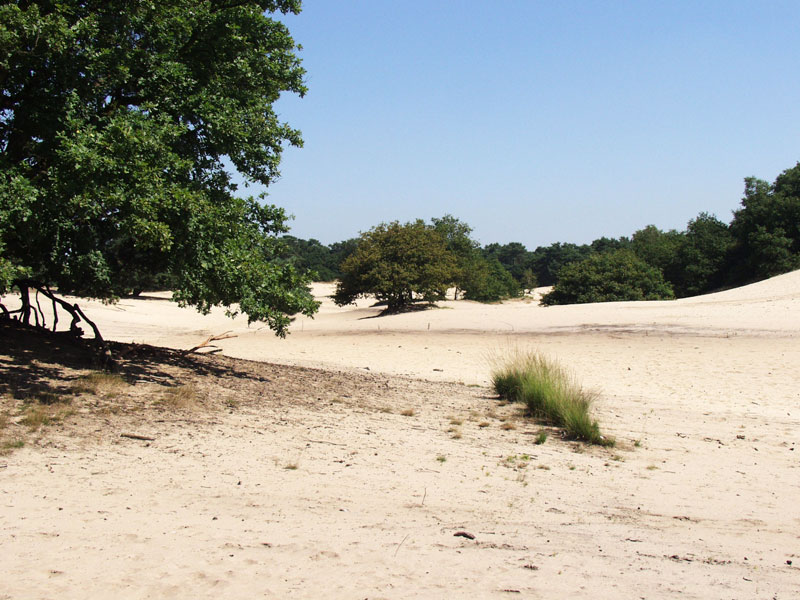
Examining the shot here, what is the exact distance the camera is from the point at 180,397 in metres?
8.48

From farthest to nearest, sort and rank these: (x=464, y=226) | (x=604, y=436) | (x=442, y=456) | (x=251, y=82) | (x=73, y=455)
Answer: (x=464, y=226)
(x=251, y=82)
(x=604, y=436)
(x=442, y=456)
(x=73, y=455)

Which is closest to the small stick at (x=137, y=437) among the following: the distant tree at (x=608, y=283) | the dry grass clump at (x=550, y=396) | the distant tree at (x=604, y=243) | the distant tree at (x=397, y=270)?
the dry grass clump at (x=550, y=396)

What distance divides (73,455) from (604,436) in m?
6.07

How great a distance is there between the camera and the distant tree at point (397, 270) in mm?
31453

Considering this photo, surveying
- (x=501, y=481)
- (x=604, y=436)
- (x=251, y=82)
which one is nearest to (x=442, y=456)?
(x=501, y=481)

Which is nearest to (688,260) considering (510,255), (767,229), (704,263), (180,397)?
(704,263)

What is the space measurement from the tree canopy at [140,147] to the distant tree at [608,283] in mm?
27181

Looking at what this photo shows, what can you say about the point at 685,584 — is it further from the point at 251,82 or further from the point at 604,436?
the point at 251,82

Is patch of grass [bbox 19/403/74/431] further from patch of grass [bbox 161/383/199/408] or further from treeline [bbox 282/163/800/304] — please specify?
treeline [bbox 282/163/800/304]

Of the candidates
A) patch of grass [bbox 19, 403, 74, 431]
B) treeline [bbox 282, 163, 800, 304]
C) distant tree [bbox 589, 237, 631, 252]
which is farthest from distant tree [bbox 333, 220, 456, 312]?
distant tree [bbox 589, 237, 631, 252]

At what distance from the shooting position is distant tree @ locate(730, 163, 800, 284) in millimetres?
38875

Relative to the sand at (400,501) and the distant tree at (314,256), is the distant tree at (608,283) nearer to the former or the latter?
the sand at (400,501)

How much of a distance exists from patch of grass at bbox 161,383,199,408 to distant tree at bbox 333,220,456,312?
22.0 metres

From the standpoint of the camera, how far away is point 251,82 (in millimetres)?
10453
